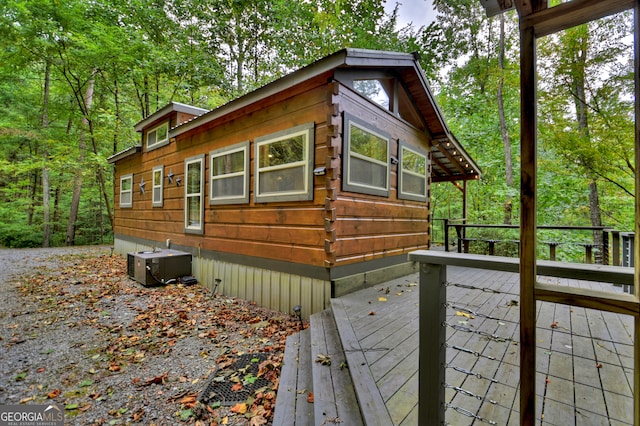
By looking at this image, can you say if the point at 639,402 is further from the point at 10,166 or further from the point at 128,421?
the point at 10,166

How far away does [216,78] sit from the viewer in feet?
36.1

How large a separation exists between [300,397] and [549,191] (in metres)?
10.5

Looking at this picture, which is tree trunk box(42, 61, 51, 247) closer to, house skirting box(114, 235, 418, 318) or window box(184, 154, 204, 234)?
window box(184, 154, 204, 234)

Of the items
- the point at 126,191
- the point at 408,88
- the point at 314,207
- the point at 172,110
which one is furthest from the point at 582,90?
the point at 126,191

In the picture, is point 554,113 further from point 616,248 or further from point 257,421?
point 257,421

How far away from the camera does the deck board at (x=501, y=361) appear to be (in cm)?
162

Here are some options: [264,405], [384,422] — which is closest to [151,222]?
[264,405]

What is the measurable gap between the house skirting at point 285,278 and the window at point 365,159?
48.8 inches

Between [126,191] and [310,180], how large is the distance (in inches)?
345

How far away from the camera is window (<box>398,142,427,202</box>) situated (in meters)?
5.45

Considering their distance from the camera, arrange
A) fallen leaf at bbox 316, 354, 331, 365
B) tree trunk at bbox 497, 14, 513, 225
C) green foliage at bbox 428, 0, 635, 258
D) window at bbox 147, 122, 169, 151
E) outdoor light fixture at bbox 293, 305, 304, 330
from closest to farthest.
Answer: fallen leaf at bbox 316, 354, 331, 365, outdoor light fixture at bbox 293, 305, 304, 330, green foliage at bbox 428, 0, 635, 258, window at bbox 147, 122, 169, 151, tree trunk at bbox 497, 14, 513, 225

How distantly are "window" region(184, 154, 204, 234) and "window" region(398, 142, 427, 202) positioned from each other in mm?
4217

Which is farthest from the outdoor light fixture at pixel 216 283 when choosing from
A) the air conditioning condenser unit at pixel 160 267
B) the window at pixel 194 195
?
the window at pixel 194 195

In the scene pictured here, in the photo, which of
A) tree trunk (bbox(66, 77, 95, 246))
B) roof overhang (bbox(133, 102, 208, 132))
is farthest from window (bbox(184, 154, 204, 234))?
tree trunk (bbox(66, 77, 95, 246))
